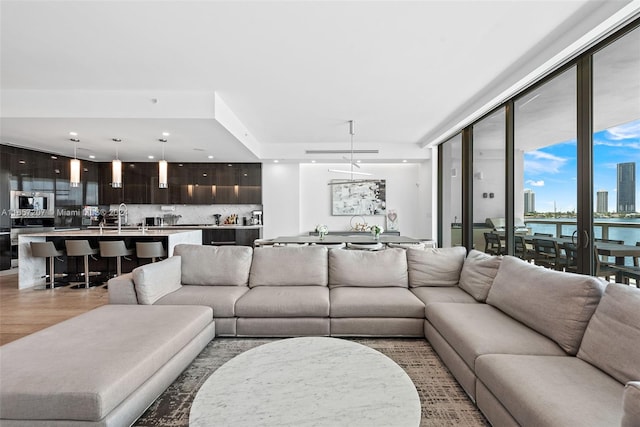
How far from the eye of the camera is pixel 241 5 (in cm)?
230

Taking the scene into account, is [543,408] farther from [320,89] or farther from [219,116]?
[219,116]

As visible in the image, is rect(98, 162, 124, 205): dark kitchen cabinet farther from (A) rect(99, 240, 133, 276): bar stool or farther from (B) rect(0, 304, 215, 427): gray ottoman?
(B) rect(0, 304, 215, 427): gray ottoman

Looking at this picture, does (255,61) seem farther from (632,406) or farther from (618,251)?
(618,251)

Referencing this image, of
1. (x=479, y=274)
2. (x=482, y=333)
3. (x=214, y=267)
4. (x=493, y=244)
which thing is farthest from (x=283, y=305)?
(x=493, y=244)

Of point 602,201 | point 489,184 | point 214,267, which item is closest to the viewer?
point 602,201

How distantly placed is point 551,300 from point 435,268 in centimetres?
143

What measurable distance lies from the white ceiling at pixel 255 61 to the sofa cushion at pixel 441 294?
2.39m

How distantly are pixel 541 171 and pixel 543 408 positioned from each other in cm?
308

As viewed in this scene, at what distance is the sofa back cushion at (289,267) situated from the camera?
3.33 meters

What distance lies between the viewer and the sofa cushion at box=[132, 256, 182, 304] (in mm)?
2711

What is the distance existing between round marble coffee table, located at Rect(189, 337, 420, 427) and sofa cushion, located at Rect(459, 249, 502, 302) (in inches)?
62.3

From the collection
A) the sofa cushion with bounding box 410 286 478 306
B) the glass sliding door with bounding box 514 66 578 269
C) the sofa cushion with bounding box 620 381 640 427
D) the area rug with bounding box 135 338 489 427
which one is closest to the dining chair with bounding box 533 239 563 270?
the glass sliding door with bounding box 514 66 578 269

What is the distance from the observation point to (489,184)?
4.78m

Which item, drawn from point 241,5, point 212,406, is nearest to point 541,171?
point 241,5
